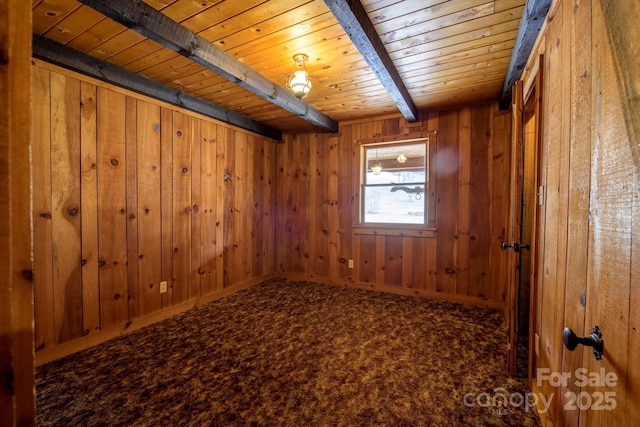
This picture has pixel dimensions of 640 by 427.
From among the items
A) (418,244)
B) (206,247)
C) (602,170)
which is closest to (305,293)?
(206,247)

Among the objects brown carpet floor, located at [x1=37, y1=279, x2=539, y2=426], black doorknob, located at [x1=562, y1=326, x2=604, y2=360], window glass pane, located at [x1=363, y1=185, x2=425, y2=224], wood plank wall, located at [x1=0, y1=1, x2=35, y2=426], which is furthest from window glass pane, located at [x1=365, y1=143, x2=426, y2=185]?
wood plank wall, located at [x1=0, y1=1, x2=35, y2=426]

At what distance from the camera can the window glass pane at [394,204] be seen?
3.41 meters

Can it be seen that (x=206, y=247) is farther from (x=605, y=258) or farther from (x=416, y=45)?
(x=605, y=258)

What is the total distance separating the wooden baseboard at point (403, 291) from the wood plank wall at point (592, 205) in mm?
Result: 1718

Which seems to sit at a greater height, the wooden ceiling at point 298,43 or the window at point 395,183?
the wooden ceiling at point 298,43

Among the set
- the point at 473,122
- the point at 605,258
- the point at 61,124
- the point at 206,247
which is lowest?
the point at 206,247

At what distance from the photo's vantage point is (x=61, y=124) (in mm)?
2000

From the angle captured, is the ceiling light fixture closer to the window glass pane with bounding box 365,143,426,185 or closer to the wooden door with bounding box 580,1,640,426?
the wooden door with bounding box 580,1,640,426

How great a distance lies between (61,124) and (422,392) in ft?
10.4

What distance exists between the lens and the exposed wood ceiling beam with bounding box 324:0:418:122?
141 cm

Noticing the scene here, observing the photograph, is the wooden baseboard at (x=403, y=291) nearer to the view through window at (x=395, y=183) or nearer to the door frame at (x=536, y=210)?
the view through window at (x=395, y=183)

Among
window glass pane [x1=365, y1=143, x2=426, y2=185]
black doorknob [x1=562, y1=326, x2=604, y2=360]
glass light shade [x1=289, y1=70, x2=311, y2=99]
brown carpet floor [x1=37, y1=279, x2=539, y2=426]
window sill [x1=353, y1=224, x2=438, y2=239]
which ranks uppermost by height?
glass light shade [x1=289, y1=70, x2=311, y2=99]

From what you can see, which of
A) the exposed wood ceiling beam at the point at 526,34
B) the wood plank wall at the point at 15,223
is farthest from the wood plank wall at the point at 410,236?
the wood plank wall at the point at 15,223

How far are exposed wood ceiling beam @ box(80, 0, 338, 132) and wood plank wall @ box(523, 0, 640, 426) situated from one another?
203 centimetres
